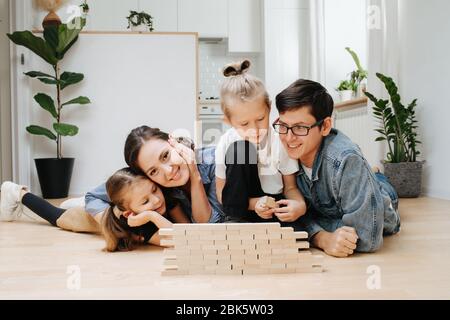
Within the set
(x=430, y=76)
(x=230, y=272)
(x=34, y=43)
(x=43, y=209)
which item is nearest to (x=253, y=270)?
(x=230, y=272)

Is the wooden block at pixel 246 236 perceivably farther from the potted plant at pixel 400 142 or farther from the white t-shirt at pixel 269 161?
the potted plant at pixel 400 142

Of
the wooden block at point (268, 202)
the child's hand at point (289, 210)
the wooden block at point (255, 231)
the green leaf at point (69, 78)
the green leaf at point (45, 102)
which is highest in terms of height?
the green leaf at point (69, 78)

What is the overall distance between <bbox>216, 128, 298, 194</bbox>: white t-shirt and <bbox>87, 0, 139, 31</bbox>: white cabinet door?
4.00 meters

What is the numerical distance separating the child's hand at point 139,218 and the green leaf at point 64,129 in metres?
2.21

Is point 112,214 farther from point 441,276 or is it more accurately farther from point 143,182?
point 441,276

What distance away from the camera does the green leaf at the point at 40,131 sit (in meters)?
3.48

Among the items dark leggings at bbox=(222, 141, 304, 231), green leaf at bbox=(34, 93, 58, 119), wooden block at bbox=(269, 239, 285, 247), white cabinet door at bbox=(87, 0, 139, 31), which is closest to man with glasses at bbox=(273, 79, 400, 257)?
dark leggings at bbox=(222, 141, 304, 231)

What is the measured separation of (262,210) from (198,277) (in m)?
0.26

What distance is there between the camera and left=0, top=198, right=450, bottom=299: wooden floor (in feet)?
3.47

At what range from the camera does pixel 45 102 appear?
349 centimetres

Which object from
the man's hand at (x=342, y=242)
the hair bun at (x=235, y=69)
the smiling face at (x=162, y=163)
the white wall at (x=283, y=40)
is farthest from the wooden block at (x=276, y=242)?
the white wall at (x=283, y=40)

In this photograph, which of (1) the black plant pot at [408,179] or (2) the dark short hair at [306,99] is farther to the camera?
(1) the black plant pot at [408,179]

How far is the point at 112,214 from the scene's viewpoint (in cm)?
152
